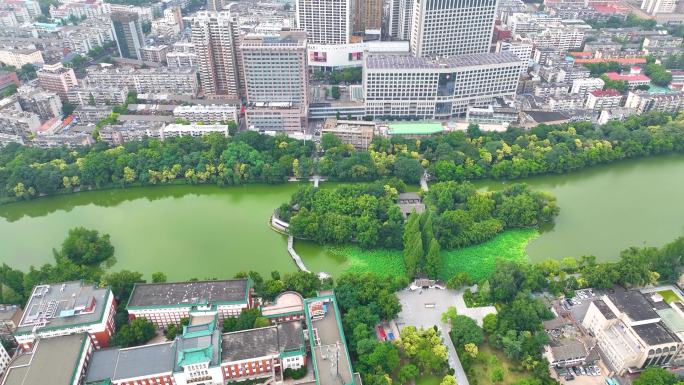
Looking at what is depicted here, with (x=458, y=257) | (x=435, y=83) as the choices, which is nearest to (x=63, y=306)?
(x=458, y=257)

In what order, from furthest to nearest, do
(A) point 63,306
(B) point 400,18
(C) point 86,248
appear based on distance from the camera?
(B) point 400,18 → (C) point 86,248 → (A) point 63,306

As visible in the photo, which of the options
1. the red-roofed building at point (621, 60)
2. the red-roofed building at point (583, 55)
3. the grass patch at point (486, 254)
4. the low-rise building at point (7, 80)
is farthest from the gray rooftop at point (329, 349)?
the red-roofed building at point (583, 55)

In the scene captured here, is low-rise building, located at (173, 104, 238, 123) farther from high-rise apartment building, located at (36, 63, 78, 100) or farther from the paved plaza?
the paved plaza

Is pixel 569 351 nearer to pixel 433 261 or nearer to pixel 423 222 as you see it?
pixel 433 261

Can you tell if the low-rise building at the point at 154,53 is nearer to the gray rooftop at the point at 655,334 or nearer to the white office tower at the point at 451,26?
the white office tower at the point at 451,26

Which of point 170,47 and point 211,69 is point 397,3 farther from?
point 170,47

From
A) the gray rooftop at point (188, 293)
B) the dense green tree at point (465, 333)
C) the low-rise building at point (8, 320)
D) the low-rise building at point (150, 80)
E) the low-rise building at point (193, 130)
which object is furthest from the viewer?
the low-rise building at point (150, 80)

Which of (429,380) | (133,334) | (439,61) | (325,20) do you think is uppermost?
(325,20)
